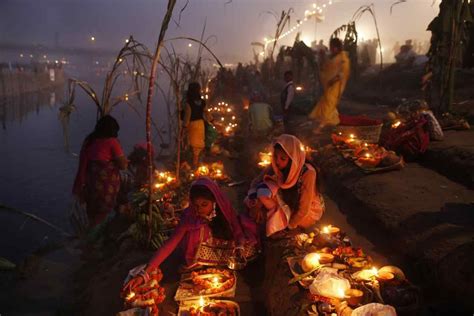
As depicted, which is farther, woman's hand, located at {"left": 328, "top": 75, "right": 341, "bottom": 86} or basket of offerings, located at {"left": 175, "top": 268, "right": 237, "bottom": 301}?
woman's hand, located at {"left": 328, "top": 75, "right": 341, "bottom": 86}

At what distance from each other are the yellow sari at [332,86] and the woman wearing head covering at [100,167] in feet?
14.9

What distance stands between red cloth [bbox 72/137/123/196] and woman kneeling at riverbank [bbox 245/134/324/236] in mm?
2236

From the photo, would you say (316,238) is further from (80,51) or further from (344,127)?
(80,51)

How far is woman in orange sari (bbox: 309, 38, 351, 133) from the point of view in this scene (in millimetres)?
7562

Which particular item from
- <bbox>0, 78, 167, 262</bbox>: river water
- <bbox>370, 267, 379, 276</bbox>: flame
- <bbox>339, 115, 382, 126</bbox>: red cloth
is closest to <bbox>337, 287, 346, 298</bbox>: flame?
<bbox>370, 267, 379, 276</bbox>: flame

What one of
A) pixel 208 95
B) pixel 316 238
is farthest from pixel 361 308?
pixel 208 95

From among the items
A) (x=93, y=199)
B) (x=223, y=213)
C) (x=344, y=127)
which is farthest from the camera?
(x=344, y=127)

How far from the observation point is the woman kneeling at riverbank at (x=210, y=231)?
3262 mm

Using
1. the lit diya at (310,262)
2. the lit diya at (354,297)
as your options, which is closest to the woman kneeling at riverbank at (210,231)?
the lit diya at (310,262)

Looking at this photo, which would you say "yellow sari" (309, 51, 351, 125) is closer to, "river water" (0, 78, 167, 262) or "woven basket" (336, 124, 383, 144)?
"woven basket" (336, 124, 383, 144)

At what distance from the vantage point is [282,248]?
11.5ft

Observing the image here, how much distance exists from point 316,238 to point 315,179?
21.6 inches

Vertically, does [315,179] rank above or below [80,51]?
below

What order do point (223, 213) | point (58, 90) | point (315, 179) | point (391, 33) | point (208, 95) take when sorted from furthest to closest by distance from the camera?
point (58, 90)
point (391, 33)
point (208, 95)
point (315, 179)
point (223, 213)
